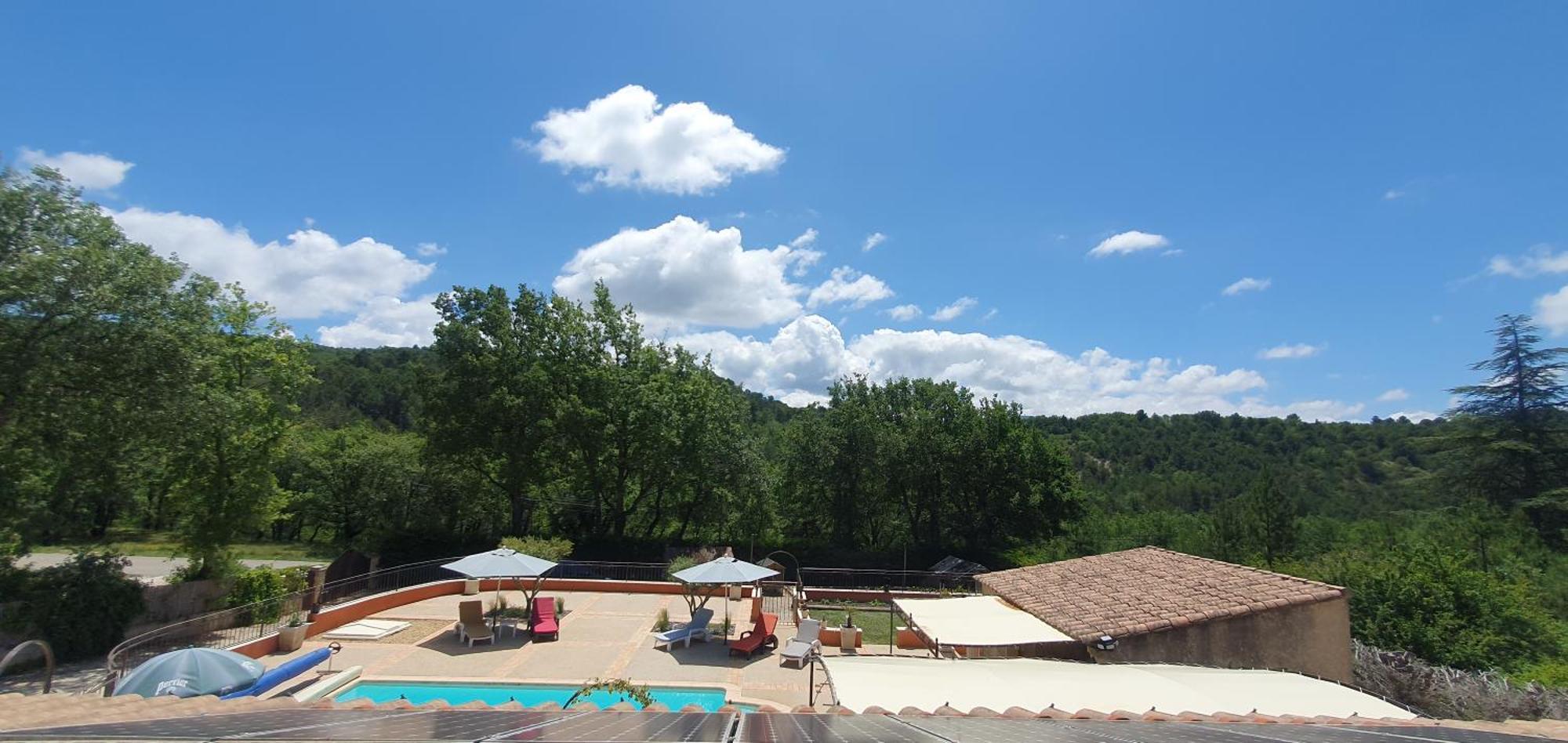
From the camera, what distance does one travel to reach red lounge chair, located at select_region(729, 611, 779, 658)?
584 inches

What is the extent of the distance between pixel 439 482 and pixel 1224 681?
32.3m

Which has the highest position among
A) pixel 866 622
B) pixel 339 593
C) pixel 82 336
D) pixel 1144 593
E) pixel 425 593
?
pixel 82 336

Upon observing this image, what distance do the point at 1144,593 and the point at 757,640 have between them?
798 centimetres

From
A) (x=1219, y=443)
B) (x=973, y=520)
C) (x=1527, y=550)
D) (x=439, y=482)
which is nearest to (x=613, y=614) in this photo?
(x=439, y=482)

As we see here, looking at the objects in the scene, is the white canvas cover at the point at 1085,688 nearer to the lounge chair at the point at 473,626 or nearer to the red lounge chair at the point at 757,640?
the red lounge chair at the point at 757,640

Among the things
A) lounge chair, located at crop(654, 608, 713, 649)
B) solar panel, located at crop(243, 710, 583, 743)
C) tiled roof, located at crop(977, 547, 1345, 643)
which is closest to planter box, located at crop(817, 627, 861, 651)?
lounge chair, located at crop(654, 608, 713, 649)

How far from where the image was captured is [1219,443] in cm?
9844

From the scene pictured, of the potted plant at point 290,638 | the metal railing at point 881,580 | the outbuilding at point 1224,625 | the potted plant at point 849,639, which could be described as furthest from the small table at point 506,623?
the metal railing at point 881,580

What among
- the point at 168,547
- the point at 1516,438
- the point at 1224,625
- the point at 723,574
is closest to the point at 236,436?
the point at 723,574

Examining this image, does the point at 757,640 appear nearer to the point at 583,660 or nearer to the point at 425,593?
the point at 583,660

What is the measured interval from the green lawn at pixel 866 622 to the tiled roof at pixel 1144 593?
291cm

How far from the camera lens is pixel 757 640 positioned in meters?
15.1

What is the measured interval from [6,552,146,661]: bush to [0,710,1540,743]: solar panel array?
46.1 ft

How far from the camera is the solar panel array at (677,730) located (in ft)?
14.5
